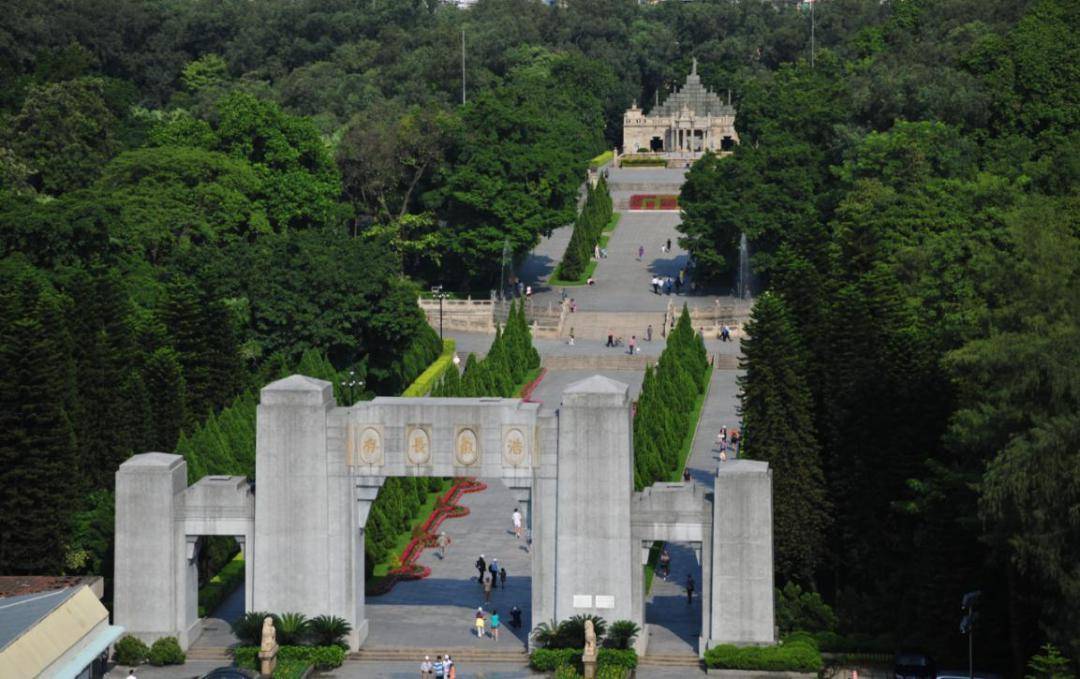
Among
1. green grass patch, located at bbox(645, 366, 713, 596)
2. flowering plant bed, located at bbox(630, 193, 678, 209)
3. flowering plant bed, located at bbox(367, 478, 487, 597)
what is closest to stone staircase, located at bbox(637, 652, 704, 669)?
green grass patch, located at bbox(645, 366, 713, 596)

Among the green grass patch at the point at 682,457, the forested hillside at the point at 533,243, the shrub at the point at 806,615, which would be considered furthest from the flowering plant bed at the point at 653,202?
the shrub at the point at 806,615

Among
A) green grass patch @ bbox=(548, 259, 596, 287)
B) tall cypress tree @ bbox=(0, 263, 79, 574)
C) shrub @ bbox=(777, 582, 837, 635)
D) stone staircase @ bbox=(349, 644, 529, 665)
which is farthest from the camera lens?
green grass patch @ bbox=(548, 259, 596, 287)

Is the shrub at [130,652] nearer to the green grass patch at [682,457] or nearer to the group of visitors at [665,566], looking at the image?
the green grass patch at [682,457]

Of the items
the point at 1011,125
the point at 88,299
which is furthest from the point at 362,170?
the point at 88,299

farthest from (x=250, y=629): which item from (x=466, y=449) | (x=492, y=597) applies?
(x=492, y=597)

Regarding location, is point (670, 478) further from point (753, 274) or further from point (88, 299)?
point (753, 274)

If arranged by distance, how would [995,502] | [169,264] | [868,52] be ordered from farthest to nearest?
1. [868,52]
2. [169,264]
3. [995,502]

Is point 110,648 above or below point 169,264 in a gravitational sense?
below

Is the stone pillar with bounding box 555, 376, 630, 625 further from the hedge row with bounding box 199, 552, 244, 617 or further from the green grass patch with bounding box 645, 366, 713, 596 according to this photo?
the hedge row with bounding box 199, 552, 244, 617
